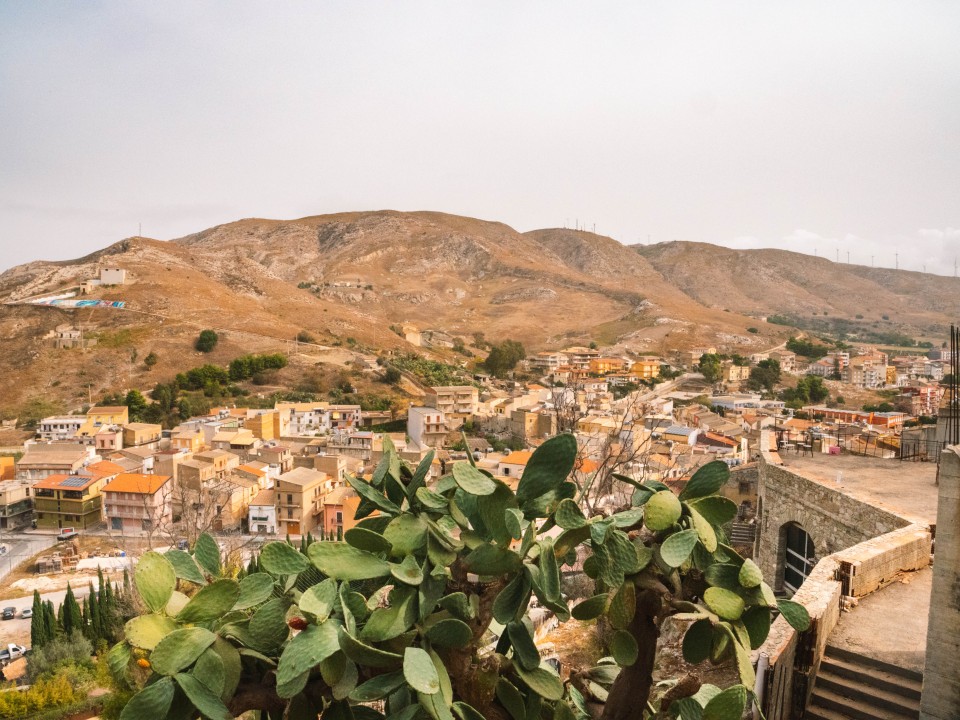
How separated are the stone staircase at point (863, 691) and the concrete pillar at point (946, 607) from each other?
72 cm

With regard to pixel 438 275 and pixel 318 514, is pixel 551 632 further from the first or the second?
pixel 438 275

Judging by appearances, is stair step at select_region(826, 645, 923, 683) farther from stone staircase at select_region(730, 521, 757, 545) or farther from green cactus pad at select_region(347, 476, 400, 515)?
stone staircase at select_region(730, 521, 757, 545)

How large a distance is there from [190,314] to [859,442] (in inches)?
2114

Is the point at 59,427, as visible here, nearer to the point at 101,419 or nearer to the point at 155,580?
the point at 101,419

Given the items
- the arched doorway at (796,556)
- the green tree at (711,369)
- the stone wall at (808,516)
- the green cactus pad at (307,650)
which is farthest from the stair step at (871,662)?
the green tree at (711,369)

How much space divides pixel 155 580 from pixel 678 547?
1.49 meters

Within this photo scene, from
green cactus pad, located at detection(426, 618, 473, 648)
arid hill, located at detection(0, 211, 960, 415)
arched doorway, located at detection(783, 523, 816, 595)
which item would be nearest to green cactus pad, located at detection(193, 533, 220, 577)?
green cactus pad, located at detection(426, 618, 473, 648)

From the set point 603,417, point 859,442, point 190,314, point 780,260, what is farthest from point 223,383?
point 780,260

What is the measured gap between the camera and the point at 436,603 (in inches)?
76.2

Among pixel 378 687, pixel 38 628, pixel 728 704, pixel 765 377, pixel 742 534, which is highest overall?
pixel 378 687

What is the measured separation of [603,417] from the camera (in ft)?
106

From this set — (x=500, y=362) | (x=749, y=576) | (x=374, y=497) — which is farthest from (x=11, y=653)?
(x=500, y=362)

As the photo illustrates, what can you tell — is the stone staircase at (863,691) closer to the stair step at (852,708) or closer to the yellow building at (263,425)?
the stair step at (852,708)

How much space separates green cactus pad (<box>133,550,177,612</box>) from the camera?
1.80m
